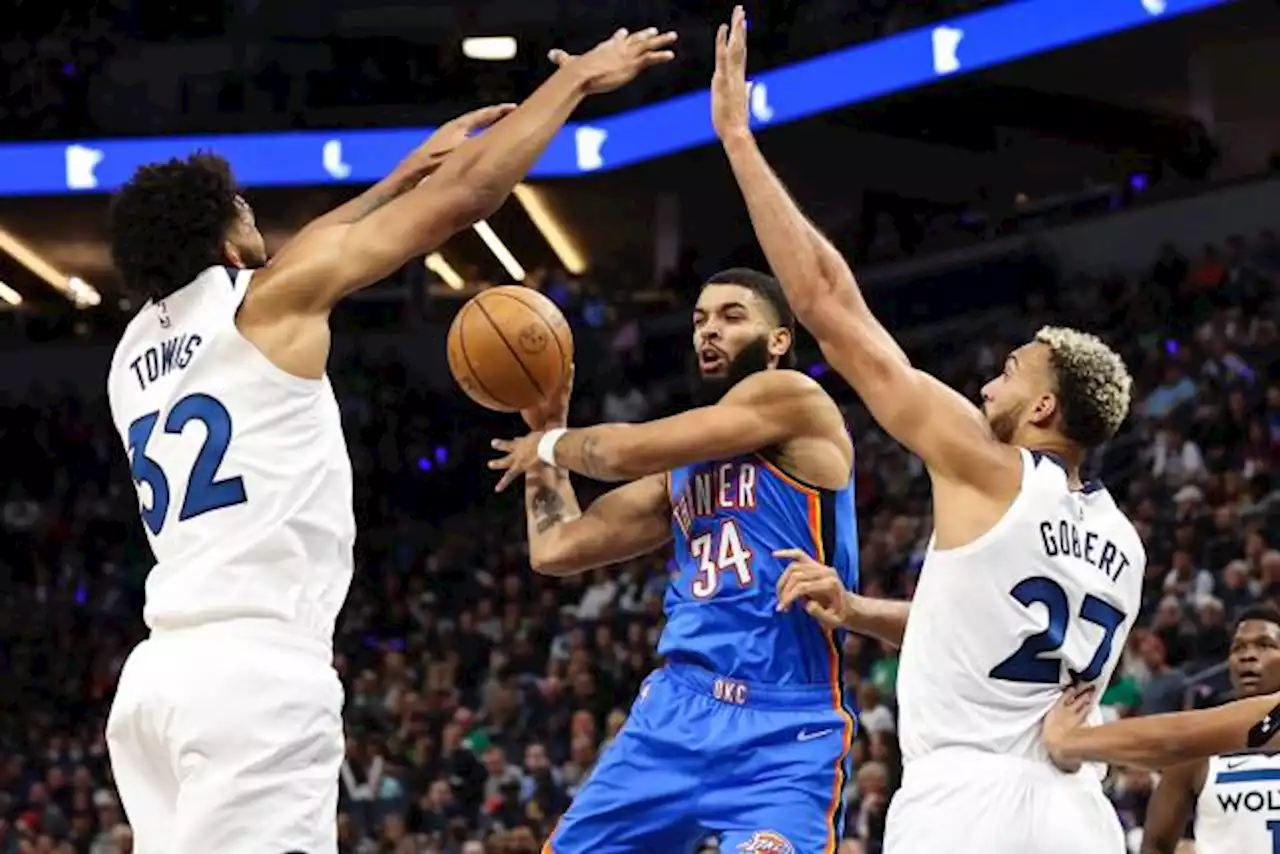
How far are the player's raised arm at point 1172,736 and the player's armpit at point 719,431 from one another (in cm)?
120

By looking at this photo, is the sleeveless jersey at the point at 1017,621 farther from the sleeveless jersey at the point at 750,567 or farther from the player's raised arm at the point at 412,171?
the player's raised arm at the point at 412,171

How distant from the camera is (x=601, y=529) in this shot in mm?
5195

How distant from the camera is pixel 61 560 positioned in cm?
1914

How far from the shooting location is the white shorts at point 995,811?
3.91 metres

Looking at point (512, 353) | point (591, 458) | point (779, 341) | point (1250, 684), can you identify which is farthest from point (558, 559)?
point (1250, 684)

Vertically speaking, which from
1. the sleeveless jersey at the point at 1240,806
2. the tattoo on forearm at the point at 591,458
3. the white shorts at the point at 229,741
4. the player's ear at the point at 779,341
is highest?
the player's ear at the point at 779,341

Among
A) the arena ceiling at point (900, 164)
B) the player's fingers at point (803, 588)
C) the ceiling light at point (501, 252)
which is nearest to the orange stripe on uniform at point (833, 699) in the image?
the player's fingers at point (803, 588)

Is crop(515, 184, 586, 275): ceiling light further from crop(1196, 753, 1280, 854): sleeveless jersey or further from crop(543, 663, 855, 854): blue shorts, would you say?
crop(543, 663, 855, 854): blue shorts

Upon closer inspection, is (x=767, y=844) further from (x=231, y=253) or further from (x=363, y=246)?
(x=231, y=253)

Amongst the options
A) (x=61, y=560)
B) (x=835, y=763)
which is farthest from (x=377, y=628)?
(x=835, y=763)

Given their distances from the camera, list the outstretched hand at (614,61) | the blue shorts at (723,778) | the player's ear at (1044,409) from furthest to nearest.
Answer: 1. the blue shorts at (723,778)
2. the outstretched hand at (614,61)
3. the player's ear at (1044,409)

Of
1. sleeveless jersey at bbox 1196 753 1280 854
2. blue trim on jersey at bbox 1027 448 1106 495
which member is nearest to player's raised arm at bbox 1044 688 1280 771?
blue trim on jersey at bbox 1027 448 1106 495

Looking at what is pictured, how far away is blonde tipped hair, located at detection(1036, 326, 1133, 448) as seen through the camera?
4145 mm

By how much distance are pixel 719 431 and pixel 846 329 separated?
680 millimetres
